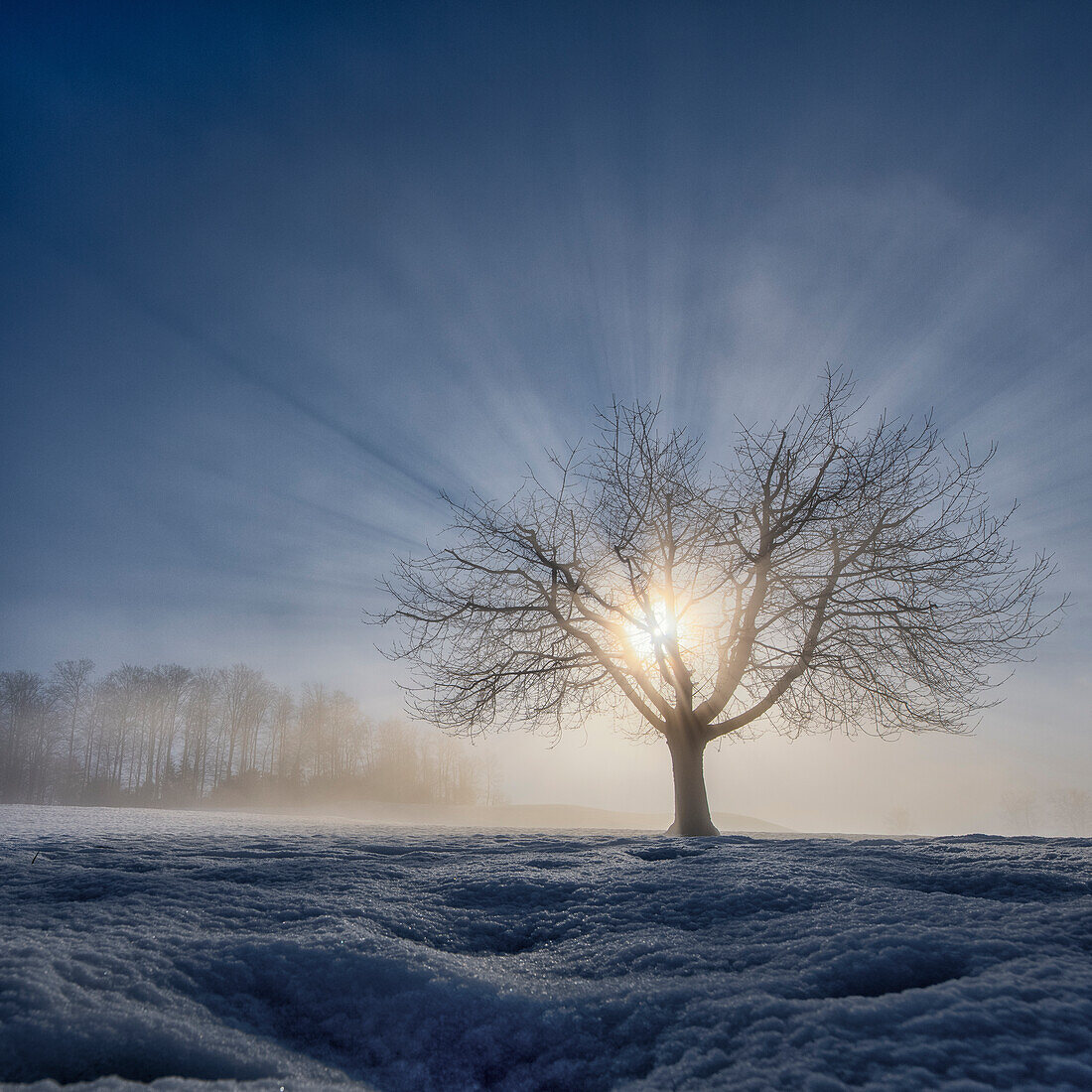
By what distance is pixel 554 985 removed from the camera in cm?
132

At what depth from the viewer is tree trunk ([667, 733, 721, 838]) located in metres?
8.21

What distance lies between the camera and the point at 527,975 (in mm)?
1406

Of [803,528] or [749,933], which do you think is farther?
[803,528]

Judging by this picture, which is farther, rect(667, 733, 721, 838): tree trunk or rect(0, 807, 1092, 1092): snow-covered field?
rect(667, 733, 721, 838): tree trunk

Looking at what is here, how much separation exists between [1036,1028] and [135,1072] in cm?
140

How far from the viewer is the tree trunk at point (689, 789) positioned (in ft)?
26.9

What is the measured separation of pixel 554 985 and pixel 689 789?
7696 millimetres

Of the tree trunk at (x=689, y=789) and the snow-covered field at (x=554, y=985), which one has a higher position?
the snow-covered field at (x=554, y=985)

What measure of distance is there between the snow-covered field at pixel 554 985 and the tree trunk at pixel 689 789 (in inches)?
254

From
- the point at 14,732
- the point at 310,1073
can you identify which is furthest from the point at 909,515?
the point at 14,732

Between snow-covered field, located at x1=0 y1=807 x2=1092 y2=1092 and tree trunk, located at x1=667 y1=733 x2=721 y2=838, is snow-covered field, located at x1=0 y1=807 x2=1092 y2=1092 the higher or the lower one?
the higher one

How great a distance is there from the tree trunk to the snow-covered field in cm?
645

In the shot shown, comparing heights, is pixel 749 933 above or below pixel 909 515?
below

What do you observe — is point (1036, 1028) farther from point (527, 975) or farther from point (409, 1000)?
point (409, 1000)
